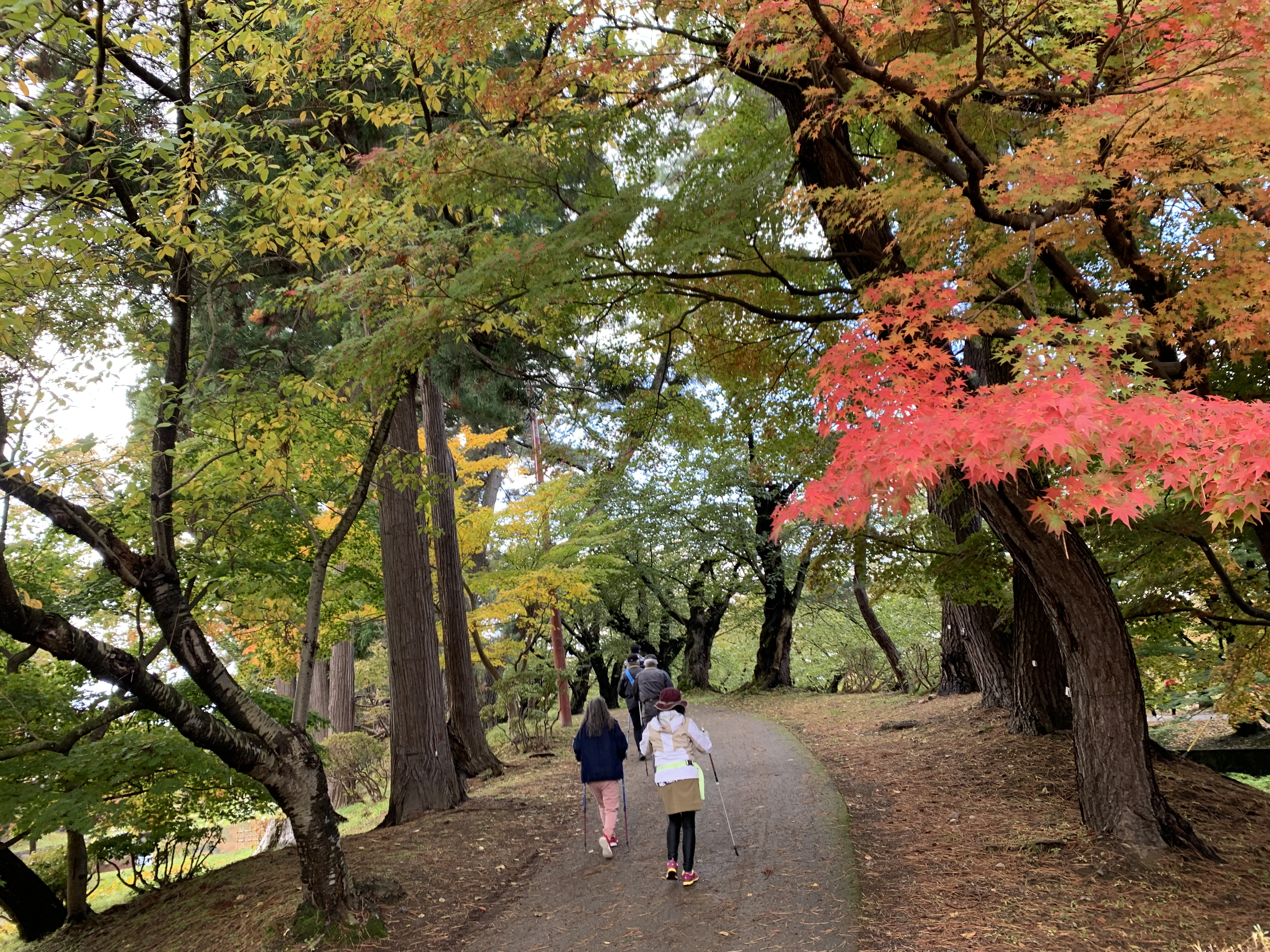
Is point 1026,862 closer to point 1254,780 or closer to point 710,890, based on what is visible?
point 710,890

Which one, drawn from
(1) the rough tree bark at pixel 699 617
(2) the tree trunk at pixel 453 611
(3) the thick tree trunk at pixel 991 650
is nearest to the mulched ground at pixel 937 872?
(3) the thick tree trunk at pixel 991 650

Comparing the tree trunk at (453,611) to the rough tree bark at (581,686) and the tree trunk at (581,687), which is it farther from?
the tree trunk at (581,687)

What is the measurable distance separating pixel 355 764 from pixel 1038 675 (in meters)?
11.4

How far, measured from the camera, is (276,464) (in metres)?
6.39

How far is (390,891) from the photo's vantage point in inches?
238

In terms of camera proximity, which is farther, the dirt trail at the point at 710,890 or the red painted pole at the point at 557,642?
the red painted pole at the point at 557,642

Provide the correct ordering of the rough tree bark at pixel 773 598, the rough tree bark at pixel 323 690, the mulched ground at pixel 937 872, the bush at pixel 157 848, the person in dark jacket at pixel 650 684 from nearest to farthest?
the mulched ground at pixel 937 872
the bush at pixel 157 848
the person in dark jacket at pixel 650 684
the rough tree bark at pixel 323 690
the rough tree bark at pixel 773 598

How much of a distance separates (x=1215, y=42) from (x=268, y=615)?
1127 cm

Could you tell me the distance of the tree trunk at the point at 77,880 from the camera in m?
7.86

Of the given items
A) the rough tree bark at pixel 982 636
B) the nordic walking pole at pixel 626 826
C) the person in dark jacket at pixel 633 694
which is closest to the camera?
the nordic walking pole at pixel 626 826

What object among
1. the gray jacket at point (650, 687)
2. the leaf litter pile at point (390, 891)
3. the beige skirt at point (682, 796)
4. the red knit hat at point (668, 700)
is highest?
the red knit hat at point (668, 700)

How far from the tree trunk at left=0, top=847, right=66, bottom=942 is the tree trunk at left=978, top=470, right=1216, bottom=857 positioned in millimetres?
9572

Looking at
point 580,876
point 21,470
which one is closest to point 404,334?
point 21,470

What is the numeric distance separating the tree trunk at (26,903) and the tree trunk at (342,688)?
8.04 m
